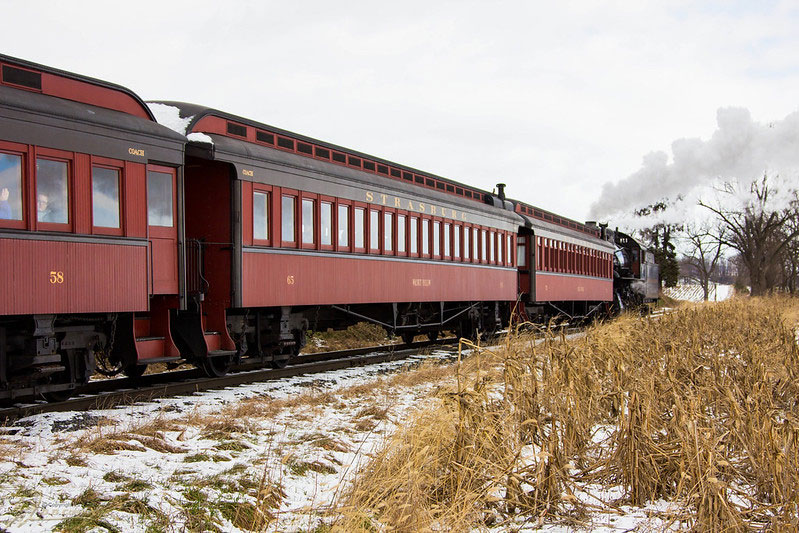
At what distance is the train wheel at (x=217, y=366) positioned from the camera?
10.7 metres

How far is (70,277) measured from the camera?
804 cm

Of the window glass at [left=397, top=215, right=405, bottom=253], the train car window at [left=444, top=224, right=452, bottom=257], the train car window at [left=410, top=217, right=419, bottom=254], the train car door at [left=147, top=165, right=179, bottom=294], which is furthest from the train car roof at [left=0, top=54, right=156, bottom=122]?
the train car window at [left=444, top=224, right=452, bottom=257]

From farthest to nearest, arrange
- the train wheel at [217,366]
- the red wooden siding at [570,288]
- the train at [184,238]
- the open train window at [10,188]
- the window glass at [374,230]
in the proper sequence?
the red wooden siding at [570,288], the window glass at [374,230], the train wheel at [217,366], the train at [184,238], the open train window at [10,188]

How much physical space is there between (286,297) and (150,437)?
5177mm

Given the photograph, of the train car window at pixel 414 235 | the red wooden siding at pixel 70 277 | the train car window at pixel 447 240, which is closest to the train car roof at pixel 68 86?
the red wooden siding at pixel 70 277

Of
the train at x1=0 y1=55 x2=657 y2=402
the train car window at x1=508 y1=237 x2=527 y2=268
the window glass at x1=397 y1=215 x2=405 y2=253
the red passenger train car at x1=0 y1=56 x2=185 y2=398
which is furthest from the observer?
the train car window at x1=508 y1=237 x2=527 y2=268

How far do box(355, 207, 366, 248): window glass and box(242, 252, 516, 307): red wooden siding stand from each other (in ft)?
1.23

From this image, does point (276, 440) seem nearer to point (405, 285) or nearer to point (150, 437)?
point (150, 437)

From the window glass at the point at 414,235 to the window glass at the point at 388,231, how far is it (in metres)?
0.92

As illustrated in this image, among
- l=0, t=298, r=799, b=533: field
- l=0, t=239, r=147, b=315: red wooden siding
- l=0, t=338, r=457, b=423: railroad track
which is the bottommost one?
l=0, t=338, r=457, b=423: railroad track

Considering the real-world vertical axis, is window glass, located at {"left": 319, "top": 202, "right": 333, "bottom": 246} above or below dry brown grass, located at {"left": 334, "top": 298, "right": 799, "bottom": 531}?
above

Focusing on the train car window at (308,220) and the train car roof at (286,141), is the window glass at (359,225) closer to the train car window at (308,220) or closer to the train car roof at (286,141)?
the train car roof at (286,141)

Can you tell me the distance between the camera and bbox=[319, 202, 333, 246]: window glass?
12422mm

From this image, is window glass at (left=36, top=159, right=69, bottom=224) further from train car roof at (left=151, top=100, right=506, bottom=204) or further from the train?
train car roof at (left=151, top=100, right=506, bottom=204)
